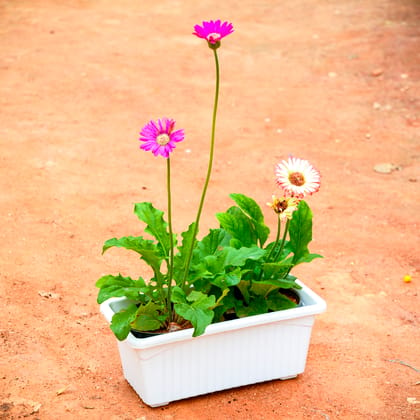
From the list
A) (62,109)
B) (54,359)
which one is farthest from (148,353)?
(62,109)

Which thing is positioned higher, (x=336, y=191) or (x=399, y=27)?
(x=399, y=27)

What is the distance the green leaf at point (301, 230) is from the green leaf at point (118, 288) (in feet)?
2.14

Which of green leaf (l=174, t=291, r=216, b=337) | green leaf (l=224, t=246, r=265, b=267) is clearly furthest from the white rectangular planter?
green leaf (l=224, t=246, r=265, b=267)

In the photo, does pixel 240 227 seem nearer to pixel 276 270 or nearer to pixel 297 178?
pixel 276 270

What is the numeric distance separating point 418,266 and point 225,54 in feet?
14.0

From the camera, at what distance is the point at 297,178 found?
2.79 metres

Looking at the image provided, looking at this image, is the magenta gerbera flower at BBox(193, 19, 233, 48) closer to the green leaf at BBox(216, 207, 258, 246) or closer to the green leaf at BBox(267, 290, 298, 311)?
the green leaf at BBox(216, 207, 258, 246)

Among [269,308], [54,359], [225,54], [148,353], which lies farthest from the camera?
[225,54]

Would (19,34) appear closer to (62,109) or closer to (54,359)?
(62,109)

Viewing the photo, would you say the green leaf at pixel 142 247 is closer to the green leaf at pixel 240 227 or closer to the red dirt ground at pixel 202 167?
the green leaf at pixel 240 227

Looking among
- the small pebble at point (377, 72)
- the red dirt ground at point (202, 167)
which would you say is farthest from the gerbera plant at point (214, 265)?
the small pebble at point (377, 72)

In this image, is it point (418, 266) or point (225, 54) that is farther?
point (225, 54)

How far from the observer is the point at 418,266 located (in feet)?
13.8

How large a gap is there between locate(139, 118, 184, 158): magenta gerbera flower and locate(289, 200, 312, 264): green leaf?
68 cm
